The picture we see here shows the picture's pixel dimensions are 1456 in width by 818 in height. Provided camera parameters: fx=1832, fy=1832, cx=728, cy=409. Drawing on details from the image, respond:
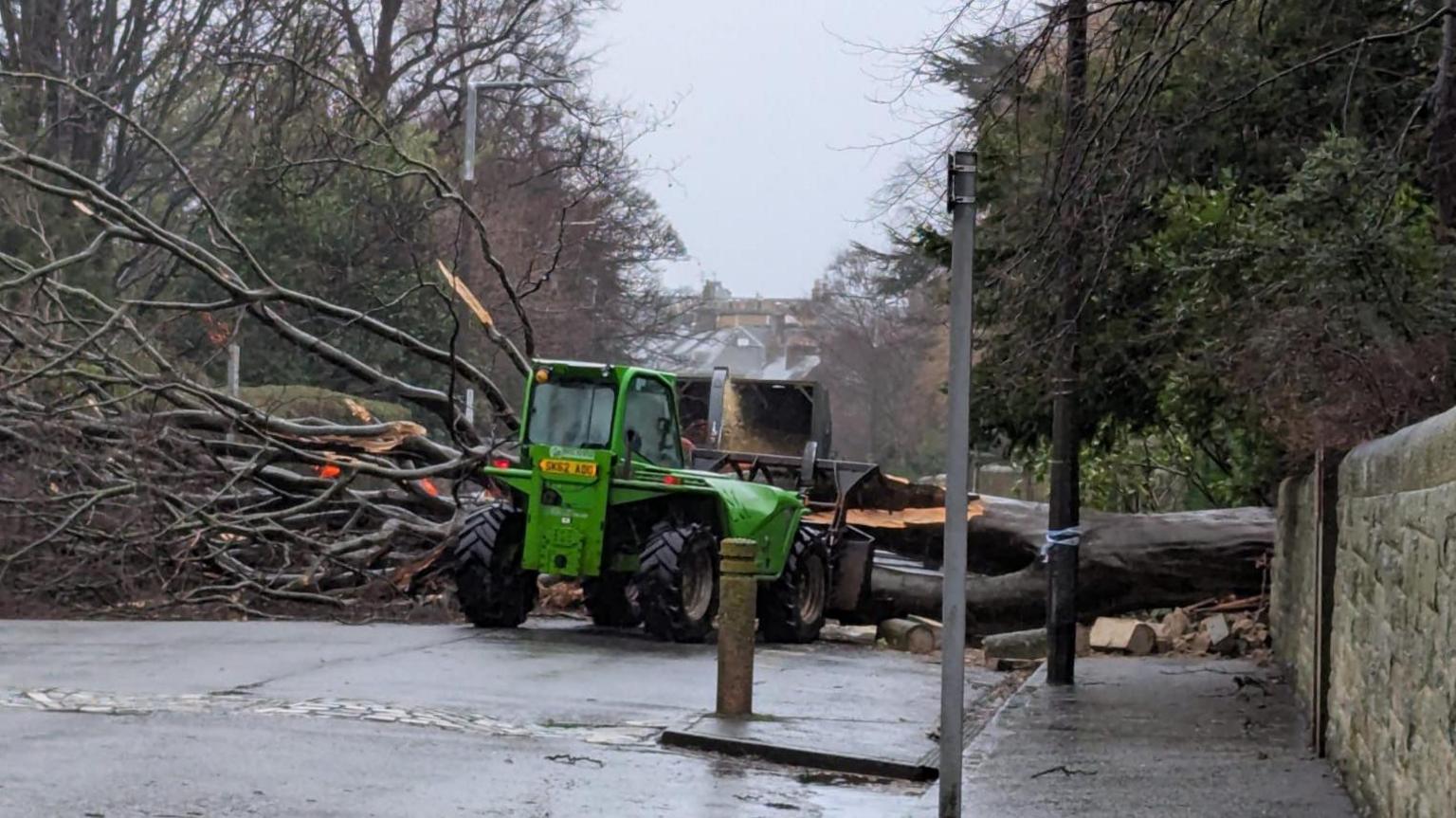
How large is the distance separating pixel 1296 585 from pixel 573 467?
635 centimetres

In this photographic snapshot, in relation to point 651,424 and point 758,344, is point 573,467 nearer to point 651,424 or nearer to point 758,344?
point 651,424

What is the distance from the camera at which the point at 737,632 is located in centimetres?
1106

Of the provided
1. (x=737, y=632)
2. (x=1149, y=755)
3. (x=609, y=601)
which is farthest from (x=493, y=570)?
(x=1149, y=755)

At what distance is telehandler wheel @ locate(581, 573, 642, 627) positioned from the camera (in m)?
18.0

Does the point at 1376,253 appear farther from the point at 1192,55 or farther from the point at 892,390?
the point at 892,390

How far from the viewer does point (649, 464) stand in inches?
660

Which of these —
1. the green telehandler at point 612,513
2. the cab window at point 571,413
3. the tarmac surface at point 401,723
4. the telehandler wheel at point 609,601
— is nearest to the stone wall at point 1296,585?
the tarmac surface at point 401,723

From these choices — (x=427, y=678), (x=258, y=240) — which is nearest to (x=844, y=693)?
(x=427, y=678)

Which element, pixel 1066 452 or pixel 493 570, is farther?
pixel 493 570

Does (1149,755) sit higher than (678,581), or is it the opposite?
(678,581)

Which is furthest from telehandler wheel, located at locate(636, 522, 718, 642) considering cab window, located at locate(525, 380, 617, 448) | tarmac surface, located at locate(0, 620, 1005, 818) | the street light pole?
the street light pole

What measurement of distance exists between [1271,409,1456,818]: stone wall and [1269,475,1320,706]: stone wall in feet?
2.89

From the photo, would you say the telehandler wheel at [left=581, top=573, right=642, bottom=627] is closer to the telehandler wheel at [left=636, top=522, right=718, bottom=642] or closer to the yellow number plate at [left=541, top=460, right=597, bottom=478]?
the telehandler wheel at [left=636, top=522, right=718, bottom=642]

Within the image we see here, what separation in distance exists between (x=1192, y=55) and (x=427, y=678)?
23.2 feet
